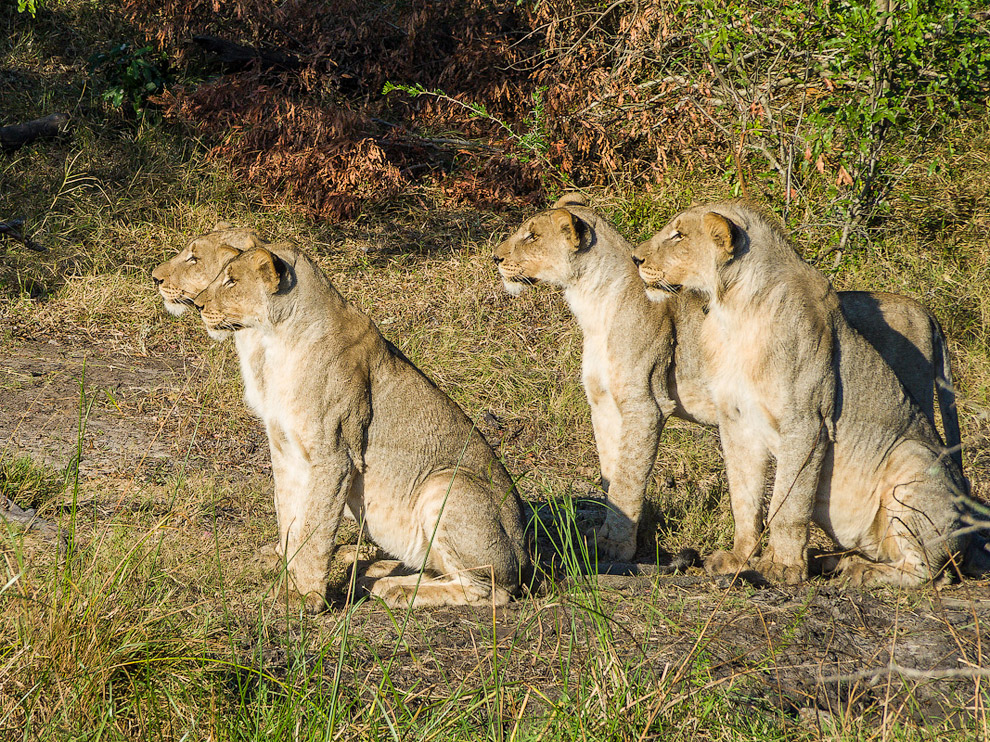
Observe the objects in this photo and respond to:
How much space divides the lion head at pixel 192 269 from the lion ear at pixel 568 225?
171 centimetres

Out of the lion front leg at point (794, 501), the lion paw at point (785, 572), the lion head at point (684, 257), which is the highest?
the lion head at point (684, 257)

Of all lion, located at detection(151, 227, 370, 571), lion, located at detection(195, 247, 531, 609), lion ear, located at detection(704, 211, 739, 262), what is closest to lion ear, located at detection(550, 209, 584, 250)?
lion ear, located at detection(704, 211, 739, 262)

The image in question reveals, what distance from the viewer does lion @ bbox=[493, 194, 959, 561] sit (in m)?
5.95

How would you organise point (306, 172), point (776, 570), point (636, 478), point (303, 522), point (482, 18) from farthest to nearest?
point (482, 18) < point (306, 172) < point (636, 478) < point (776, 570) < point (303, 522)

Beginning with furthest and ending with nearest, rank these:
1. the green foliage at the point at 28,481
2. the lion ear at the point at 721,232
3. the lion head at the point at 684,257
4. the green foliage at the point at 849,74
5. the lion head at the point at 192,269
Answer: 1. the green foliage at the point at 849,74
2. the green foliage at the point at 28,481
3. the lion head at the point at 684,257
4. the lion ear at the point at 721,232
5. the lion head at the point at 192,269

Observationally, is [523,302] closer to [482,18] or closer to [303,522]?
[482,18]

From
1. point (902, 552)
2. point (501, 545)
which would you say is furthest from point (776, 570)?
point (501, 545)

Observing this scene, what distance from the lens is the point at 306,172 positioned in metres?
10.5

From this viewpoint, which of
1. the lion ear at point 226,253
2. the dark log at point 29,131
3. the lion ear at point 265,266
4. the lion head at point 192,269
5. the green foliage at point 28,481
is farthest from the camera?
the dark log at point 29,131

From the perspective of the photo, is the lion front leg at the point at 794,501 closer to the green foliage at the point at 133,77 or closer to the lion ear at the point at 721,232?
the lion ear at the point at 721,232

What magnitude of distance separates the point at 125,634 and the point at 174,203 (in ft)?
25.8

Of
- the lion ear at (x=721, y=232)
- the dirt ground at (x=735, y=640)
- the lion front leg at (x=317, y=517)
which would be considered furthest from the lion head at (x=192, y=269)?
the lion ear at (x=721, y=232)

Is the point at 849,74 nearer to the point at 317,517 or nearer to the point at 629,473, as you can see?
the point at 629,473

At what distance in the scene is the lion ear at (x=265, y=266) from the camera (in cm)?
497
